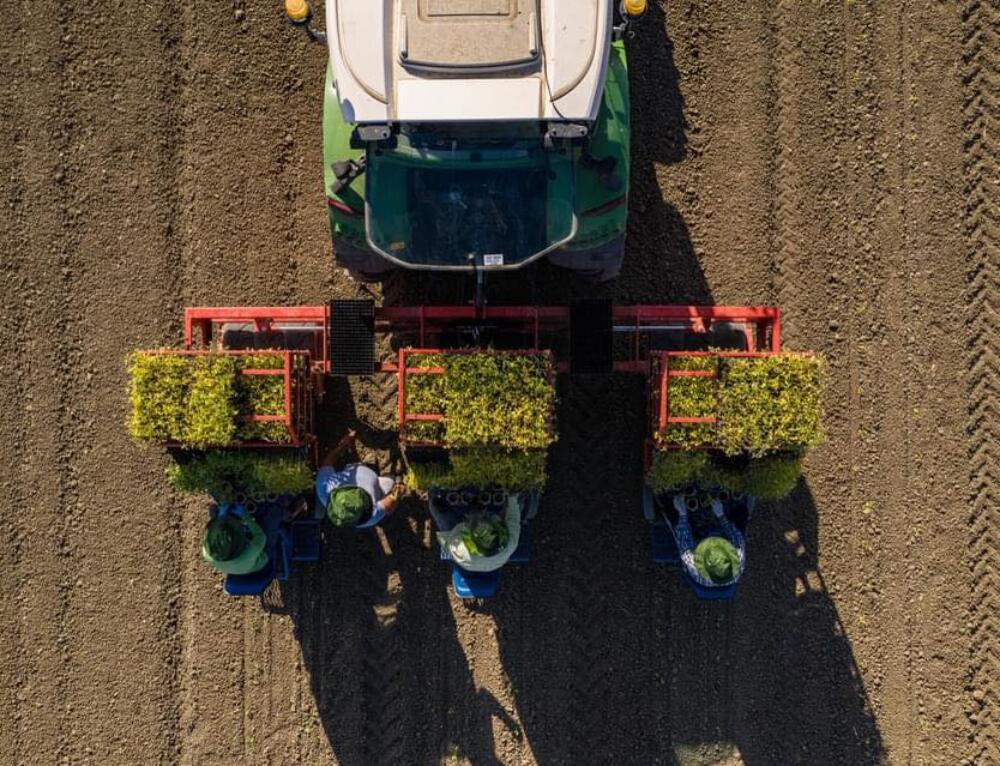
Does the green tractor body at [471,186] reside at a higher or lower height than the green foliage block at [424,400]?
higher

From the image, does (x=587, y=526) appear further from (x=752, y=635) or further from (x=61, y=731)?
(x=61, y=731)

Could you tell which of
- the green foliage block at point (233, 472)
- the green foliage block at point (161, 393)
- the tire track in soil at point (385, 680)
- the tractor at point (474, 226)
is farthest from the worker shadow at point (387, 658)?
the green foliage block at point (161, 393)

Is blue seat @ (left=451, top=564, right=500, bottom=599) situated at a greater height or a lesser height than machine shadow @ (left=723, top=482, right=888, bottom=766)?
greater

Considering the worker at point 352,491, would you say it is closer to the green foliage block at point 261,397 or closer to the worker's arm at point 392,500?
the worker's arm at point 392,500

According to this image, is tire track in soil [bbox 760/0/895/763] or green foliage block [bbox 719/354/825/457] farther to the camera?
tire track in soil [bbox 760/0/895/763]

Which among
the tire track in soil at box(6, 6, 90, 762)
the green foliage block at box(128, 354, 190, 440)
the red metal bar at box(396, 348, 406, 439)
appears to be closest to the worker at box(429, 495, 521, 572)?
the red metal bar at box(396, 348, 406, 439)

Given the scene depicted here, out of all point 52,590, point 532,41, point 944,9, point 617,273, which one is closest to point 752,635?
point 617,273

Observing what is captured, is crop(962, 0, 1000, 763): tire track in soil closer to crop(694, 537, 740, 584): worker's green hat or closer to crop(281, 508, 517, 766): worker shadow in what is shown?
crop(694, 537, 740, 584): worker's green hat
